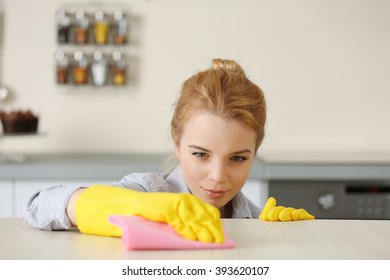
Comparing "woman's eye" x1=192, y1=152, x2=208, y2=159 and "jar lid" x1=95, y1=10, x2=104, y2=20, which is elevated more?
"jar lid" x1=95, y1=10, x2=104, y2=20

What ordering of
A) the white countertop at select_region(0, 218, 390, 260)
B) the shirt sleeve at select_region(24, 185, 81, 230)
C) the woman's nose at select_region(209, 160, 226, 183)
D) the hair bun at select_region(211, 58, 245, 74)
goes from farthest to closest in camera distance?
1. the hair bun at select_region(211, 58, 245, 74)
2. the woman's nose at select_region(209, 160, 226, 183)
3. the shirt sleeve at select_region(24, 185, 81, 230)
4. the white countertop at select_region(0, 218, 390, 260)

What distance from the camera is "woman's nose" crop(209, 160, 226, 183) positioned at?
3.48ft

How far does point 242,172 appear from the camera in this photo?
113cm

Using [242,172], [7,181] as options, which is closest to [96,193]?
[242,172]

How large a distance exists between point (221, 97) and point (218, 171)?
234 mm

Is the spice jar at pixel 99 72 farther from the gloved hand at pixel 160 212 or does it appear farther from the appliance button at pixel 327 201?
the gloved hand at pixel 160 212

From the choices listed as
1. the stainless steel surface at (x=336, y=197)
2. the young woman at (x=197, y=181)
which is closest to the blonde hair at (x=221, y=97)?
the young woman at (x=197, y=181)

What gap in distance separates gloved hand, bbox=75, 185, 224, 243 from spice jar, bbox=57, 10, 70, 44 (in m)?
2.03

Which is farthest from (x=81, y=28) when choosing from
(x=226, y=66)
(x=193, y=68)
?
(x=226, y=66)

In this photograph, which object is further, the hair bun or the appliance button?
the appliance button

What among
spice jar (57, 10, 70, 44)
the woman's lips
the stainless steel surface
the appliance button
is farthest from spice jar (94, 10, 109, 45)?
the woman's lips

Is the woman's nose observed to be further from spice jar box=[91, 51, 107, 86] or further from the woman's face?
spice jar box=[91, 51, 107, 86]

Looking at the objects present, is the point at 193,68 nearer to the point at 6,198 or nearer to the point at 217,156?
the point at 6,198

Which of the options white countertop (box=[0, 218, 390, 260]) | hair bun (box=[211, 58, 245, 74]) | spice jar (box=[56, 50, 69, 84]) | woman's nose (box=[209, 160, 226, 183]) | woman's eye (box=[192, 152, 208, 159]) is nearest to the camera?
white countertop (box=[0, 218, 390, 260])
